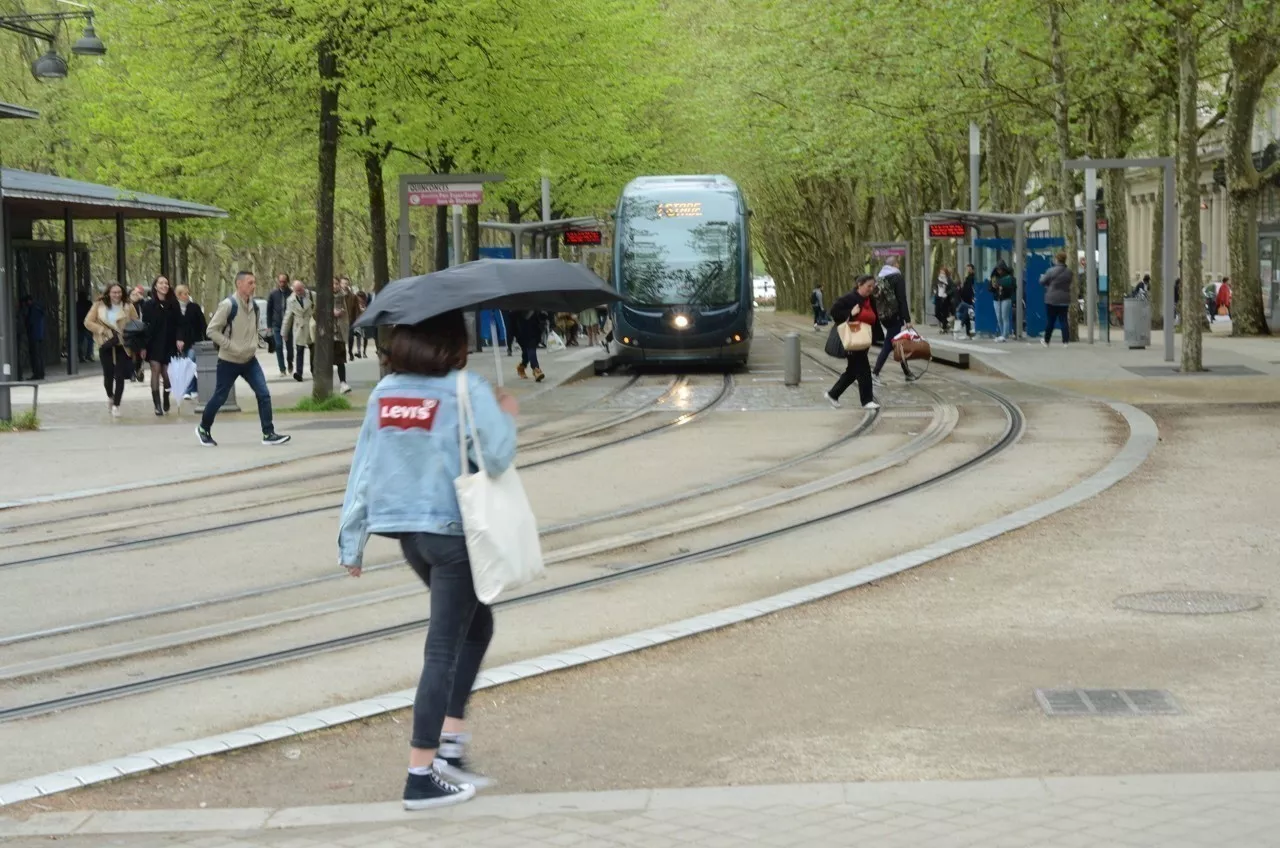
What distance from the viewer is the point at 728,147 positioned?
5969 cm

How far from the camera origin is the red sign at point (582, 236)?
130ft

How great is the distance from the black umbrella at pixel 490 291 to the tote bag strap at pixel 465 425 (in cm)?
26

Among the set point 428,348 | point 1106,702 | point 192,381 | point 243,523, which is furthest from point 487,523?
point 192,381

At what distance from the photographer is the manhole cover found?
361 inches

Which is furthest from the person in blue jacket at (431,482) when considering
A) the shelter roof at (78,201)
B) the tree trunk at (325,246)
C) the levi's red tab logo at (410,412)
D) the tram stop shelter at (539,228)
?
the tram stop shelter at (539,228)

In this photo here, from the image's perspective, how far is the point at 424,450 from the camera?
20.1 feet

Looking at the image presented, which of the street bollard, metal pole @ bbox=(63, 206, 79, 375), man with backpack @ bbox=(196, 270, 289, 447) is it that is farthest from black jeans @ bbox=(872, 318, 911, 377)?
metal pole @ bbox=(63, 206, 79, 375)

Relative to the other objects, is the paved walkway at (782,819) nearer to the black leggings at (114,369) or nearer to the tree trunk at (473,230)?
the black leggings at (114,369)

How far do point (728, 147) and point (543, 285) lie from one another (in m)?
53.8

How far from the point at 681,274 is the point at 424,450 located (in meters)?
24.9

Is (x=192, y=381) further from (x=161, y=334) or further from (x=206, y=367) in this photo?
(x=161, y=334)

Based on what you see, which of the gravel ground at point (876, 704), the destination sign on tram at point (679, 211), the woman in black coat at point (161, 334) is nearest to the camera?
the gravel ground at point (876, 704)

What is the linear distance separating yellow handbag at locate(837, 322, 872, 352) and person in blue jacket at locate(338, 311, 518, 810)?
1524 cm

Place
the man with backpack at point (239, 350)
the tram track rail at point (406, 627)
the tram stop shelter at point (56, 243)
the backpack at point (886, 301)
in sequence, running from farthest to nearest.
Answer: the tram stop shelter at point (56, 243)
the backpack at point (886, 301)
the man with backpack at point (239, 350)
the tram track rail at point (406, 627)
